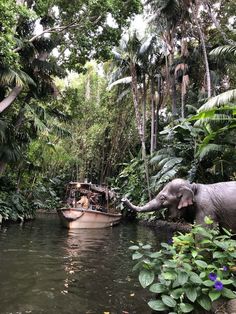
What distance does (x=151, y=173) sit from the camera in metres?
20.6

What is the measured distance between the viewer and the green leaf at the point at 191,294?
3068mm

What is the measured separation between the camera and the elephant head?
439 cm

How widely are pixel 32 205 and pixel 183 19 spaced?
13004mm

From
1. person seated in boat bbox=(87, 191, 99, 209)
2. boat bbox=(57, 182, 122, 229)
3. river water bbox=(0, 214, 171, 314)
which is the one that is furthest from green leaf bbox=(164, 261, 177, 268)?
person seated in boat bbox=(87, 191, 99, 209)

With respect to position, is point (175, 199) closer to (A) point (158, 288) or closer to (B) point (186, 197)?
(B) point (186, 197)

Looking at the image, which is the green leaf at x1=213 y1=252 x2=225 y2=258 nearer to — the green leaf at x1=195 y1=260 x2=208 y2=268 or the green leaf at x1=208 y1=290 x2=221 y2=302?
the green leaf at x1=195 y1=260 x2=208 y2=268

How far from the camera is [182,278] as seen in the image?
10.4 feet

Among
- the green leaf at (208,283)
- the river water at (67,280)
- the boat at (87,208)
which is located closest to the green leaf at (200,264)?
the green leaf at (208,283)

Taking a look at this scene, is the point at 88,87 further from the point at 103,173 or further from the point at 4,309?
the point at 4,309

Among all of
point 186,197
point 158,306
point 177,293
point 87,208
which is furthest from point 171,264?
point 87,208

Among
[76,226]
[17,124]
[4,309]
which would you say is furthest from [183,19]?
[4,309]

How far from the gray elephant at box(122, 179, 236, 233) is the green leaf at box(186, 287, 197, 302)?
126 cm

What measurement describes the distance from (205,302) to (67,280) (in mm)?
3424

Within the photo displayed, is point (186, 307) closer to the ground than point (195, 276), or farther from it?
closer to the ground
